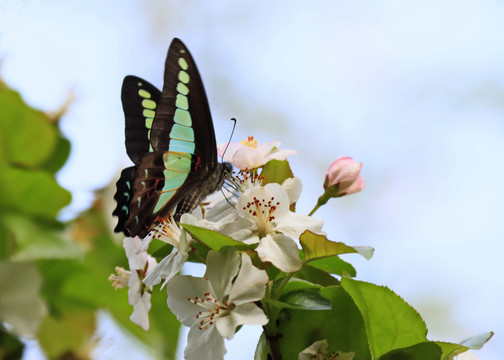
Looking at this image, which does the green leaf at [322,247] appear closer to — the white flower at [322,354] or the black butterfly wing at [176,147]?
the white flower at [322,354]

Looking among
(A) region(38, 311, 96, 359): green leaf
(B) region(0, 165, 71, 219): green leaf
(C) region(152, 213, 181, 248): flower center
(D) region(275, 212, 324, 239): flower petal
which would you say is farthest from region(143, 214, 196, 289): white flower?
(A) region(38, 311, 96, 359): green leaf

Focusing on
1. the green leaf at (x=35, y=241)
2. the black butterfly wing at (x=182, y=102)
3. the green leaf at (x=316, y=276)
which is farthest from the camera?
the green leaf at (x=35, y=241)

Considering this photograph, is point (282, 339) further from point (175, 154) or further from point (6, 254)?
point (6, 254)

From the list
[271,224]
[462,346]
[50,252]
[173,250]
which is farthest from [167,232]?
[50,252]

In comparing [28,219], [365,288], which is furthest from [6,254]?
→ [365,288]

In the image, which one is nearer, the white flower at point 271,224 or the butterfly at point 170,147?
the white flower at point 271,224

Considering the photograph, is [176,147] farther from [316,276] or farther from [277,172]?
[316,276]

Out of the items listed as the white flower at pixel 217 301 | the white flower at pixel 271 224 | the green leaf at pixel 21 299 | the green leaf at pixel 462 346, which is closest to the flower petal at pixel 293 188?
the white flower at pixel 271 224
